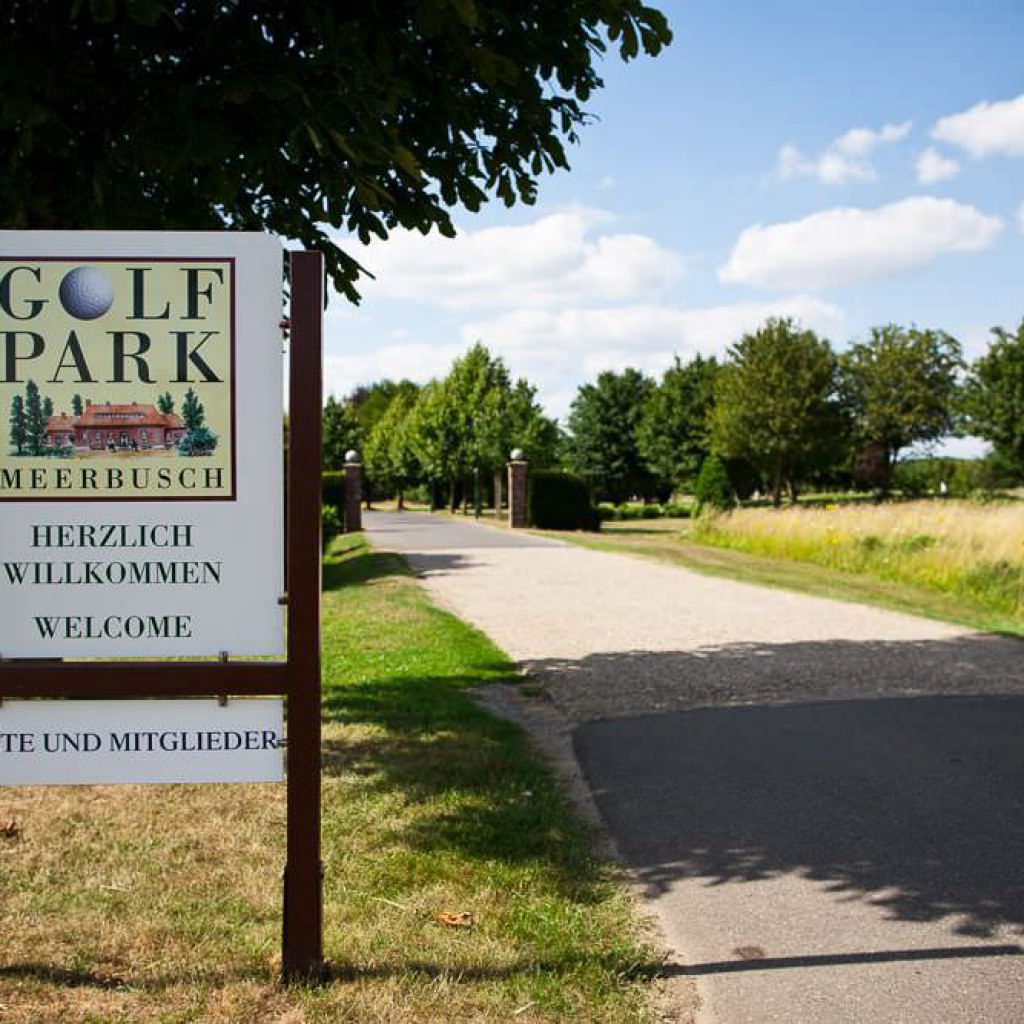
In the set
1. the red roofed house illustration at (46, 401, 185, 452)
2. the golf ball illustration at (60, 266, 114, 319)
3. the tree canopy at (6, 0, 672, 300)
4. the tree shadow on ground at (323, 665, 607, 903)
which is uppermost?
the tree canopy at (6, 0, 672, 300)

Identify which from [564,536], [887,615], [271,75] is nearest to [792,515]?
[564,536]

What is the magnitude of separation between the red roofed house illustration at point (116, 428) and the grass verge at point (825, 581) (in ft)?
32.2

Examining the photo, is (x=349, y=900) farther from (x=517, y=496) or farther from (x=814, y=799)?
(x=517, y=496)

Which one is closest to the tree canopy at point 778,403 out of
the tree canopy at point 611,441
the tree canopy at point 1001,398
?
the tree canopy at point 1001,398

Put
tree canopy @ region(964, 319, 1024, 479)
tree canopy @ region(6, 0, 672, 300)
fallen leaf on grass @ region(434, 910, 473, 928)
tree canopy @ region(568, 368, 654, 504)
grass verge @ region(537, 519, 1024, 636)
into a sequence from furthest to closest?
1. tree canopy @ region(568, 368, 654, 504)
2. tree canopy @ region(964, 319, 1024, 479)
3. grass verge @ region(537, 519, 1024, 636)
4. tree canopy @ region(6, 0, 672, 300)
5. fallen leaf on grass @ region(434, 910, 473, 928)

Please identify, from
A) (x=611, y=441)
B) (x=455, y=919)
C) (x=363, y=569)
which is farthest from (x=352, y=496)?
(x=455, y=919)

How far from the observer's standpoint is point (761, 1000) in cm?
314

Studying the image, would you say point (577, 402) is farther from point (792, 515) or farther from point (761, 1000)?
point (761, 1000)

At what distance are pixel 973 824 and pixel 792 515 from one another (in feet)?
61.0

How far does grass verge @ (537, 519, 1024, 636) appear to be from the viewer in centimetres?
1236

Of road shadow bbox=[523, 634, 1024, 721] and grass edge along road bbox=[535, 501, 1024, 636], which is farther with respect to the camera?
grass edge along road bbox=[535, 501, 1024, 636]

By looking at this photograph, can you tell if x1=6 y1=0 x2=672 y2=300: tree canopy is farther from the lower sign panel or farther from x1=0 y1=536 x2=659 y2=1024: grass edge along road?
x1=0 y1=536 x2=659 y2=1024: grass edge along road

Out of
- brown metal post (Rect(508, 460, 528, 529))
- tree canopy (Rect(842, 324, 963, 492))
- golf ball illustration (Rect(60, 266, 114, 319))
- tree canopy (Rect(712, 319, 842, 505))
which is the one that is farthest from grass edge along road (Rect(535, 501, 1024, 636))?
tree canopy (Rect(842, 324, 963, 492))

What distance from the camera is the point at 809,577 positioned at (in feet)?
54.0
